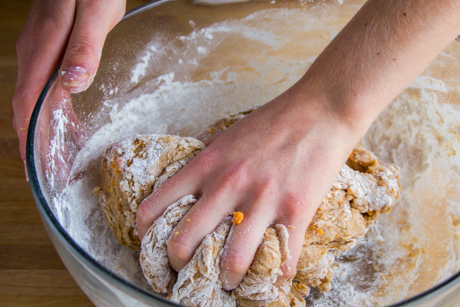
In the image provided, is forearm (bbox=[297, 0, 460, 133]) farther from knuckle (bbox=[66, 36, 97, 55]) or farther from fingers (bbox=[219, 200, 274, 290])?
knuckle (bbox=[66, 36, 97, 55])

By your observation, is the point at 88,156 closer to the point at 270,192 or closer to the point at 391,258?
the point at 270,192

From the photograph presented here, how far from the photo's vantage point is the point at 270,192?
0.83 m

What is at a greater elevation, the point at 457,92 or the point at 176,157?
the point at 457,92

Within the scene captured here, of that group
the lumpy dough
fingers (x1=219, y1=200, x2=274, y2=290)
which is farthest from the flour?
fingers (x1=219, y1=200, x2=274, y2=290)

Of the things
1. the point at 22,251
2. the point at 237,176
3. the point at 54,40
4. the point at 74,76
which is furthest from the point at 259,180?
the point at 22,251

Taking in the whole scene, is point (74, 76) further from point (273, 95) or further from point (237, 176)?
point (273, 95)

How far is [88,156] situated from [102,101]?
0.18 m

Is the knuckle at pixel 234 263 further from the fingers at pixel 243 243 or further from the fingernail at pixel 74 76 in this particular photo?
the fingernail at pixel 74 76

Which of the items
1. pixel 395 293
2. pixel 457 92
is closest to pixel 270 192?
pixel 395 293

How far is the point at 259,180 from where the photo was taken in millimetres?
850

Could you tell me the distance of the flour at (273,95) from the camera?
1015mm

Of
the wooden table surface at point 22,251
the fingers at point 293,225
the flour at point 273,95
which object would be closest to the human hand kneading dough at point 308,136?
the fingers at point 293,225

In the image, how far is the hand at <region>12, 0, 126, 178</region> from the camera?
90 centimetres

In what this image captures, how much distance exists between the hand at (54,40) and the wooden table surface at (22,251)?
32 cm
